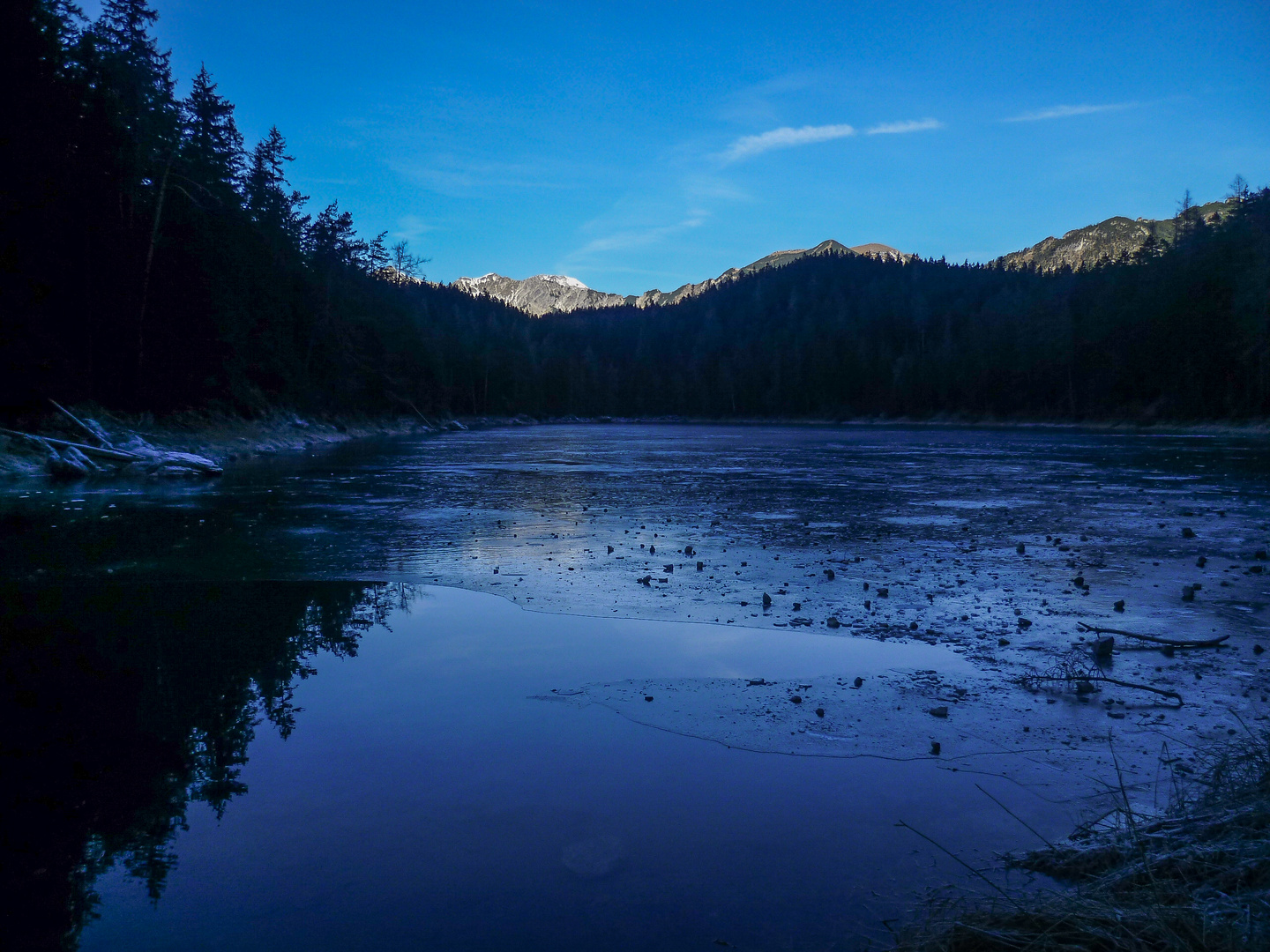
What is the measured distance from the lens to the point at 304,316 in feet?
212

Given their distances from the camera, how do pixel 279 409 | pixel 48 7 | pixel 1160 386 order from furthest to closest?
pixel 1160 386
pixel 279 409
pixel 48 7

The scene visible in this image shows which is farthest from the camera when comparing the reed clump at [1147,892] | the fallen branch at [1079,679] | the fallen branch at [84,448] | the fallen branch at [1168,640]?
the fallen branch at [84,448]

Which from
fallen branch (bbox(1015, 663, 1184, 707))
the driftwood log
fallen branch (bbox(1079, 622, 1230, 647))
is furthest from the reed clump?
the driftwood log

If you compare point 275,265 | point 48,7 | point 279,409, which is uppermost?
point 48,7

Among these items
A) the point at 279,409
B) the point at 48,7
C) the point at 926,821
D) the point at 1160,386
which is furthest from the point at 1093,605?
the point at 1160,386

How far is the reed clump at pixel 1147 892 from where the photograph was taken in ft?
9.09

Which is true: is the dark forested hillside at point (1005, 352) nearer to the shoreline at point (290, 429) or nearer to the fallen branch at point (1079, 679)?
the shoreline at point (290, 429)

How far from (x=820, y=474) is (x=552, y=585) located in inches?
856

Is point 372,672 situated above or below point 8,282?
below

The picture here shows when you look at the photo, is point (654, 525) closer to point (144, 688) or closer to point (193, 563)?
point (193, 563)

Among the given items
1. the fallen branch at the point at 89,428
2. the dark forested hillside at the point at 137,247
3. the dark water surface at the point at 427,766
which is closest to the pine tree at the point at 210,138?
the dark forested hillside at the point at 137,247

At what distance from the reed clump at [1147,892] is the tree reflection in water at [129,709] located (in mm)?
3877

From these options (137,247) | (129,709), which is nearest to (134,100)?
(137,247)

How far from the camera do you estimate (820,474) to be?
100 feet
